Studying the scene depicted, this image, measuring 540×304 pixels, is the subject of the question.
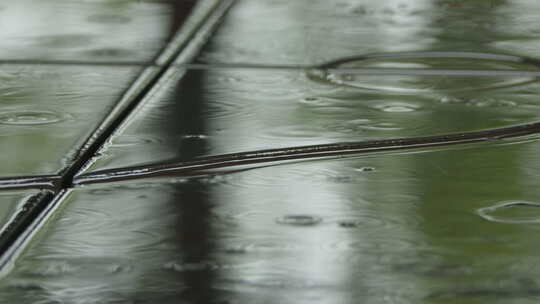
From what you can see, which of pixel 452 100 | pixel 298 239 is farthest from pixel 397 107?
pixel 298 239

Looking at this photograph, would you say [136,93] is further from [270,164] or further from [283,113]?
[270,164]

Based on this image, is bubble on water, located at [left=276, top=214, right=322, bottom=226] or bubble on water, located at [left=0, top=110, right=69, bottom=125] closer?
bubble on water, located at [left=276, top=214, right=322, bottom=226]

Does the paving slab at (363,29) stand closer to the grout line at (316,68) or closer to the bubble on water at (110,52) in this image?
the grout line at (316,68)

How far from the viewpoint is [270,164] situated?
1.50m

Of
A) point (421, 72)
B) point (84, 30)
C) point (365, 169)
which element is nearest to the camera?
point (365, 169)

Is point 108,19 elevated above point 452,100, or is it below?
above

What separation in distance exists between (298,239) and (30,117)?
29.2 inches

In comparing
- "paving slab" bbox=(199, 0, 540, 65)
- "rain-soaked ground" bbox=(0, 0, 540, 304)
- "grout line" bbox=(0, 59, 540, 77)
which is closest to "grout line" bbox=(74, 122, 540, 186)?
"rain-soaked ground" bbox=(0, 0, 540, 304)

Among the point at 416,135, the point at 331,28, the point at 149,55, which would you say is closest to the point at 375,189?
the point at 416,135

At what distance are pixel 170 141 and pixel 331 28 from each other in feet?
3.84

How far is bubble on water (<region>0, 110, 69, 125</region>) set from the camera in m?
1.77

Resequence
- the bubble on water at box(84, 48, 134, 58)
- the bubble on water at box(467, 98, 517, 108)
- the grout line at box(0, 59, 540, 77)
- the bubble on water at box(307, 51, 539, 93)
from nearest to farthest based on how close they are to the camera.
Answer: the bubble on water at box(467, 98, 517, 108) → the bubble on water at box(307, 51, 539, 93) → the grout line at box(0, 59, 540, 77) → the bubble on water at box(84, 48, 134, 58)

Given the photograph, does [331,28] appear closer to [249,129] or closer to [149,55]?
[149,55]

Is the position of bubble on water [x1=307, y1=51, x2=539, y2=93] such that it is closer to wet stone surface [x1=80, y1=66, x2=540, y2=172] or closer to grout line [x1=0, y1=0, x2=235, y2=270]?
wet stone surface [x1=80, y1=66, x2=540, y2=172]
